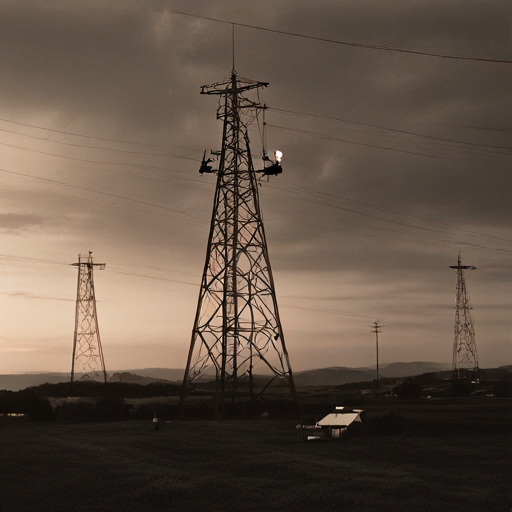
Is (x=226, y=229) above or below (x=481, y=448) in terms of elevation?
above

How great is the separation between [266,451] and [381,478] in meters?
6.06

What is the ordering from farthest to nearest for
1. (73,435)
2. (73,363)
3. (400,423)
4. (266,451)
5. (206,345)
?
(73,363) → (206,345) → (400,423) → (73,435) → (266,451)

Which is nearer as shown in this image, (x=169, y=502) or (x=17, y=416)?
(x=169, y=502)

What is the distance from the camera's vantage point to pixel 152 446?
942 inches

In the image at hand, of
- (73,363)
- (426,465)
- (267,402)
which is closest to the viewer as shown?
(426,465)

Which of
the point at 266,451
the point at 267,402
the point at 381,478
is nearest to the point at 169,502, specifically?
the point at 381,478

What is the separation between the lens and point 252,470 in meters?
19.0

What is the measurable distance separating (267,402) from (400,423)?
14.9 m

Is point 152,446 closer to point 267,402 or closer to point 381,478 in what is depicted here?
point 381,478

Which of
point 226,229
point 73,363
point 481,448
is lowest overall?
point 481,448

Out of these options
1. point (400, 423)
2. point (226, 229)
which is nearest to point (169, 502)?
point (400, 423)

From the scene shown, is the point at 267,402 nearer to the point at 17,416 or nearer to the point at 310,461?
the point at 17,416

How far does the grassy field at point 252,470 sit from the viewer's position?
49.5ft

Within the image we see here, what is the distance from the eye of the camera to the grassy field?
15.1 metres
